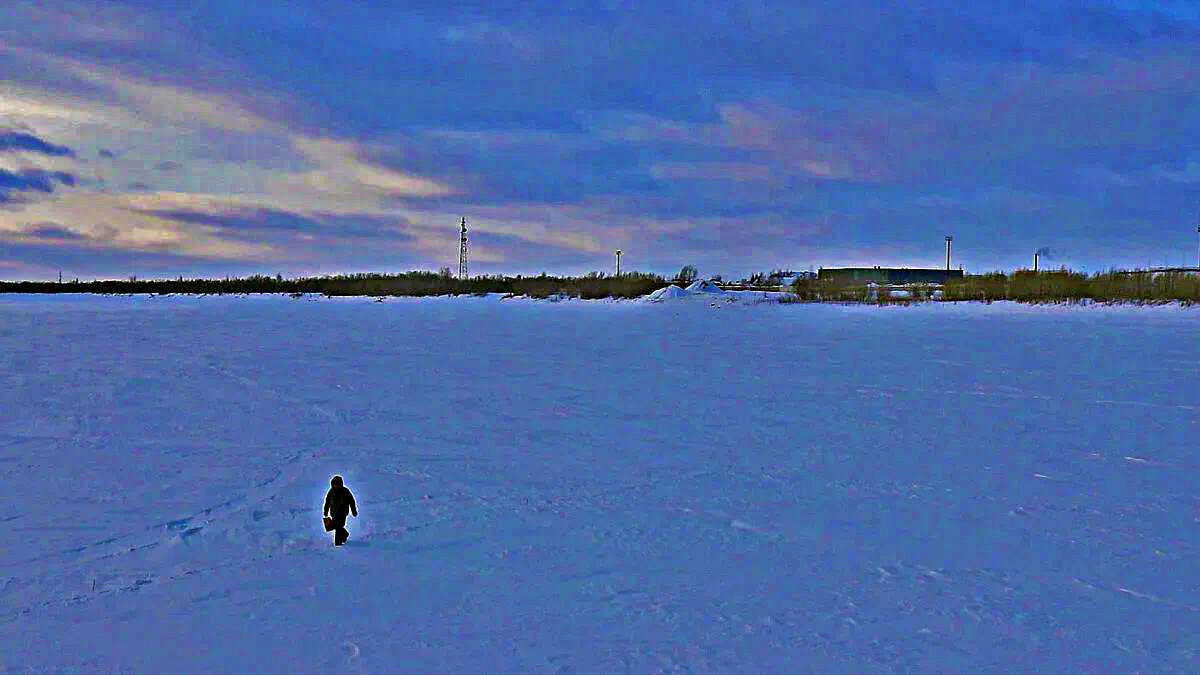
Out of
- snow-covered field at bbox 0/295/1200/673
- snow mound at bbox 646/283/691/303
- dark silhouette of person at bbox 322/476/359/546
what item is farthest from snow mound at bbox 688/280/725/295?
dark silhouette of person at bbox 322/476/359/546

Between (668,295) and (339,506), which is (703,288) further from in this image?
(339,506)

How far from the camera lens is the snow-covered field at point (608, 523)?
2.66 metres

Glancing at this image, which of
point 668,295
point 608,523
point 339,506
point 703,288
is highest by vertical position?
point 703,288

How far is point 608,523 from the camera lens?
12.7ft

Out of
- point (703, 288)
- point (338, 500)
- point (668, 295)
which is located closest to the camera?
point (338, 500)

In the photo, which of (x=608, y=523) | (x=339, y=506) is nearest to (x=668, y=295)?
(x=608, y=523)

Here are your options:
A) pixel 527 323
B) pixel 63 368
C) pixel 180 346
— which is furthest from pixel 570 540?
pixel 527 323

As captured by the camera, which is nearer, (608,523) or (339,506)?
(339,506)

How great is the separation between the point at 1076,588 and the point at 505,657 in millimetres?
2163

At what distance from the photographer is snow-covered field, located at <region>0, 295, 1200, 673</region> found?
8.73 feet

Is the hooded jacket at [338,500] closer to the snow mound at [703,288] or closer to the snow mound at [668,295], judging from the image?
the snow mound at [668,295]

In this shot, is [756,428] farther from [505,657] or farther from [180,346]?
[180,346]

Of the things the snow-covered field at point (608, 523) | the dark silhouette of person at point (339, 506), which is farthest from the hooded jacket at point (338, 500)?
the snow-covered field at point (608, 523)

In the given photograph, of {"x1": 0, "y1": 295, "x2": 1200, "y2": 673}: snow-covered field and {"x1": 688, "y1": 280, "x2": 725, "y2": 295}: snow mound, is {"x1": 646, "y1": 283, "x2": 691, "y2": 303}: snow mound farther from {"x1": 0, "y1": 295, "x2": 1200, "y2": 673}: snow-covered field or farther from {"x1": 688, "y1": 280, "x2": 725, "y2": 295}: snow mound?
{"x1": 0, "y1": 295, "x2": 1200, "y2": 673}: snow-covered field
